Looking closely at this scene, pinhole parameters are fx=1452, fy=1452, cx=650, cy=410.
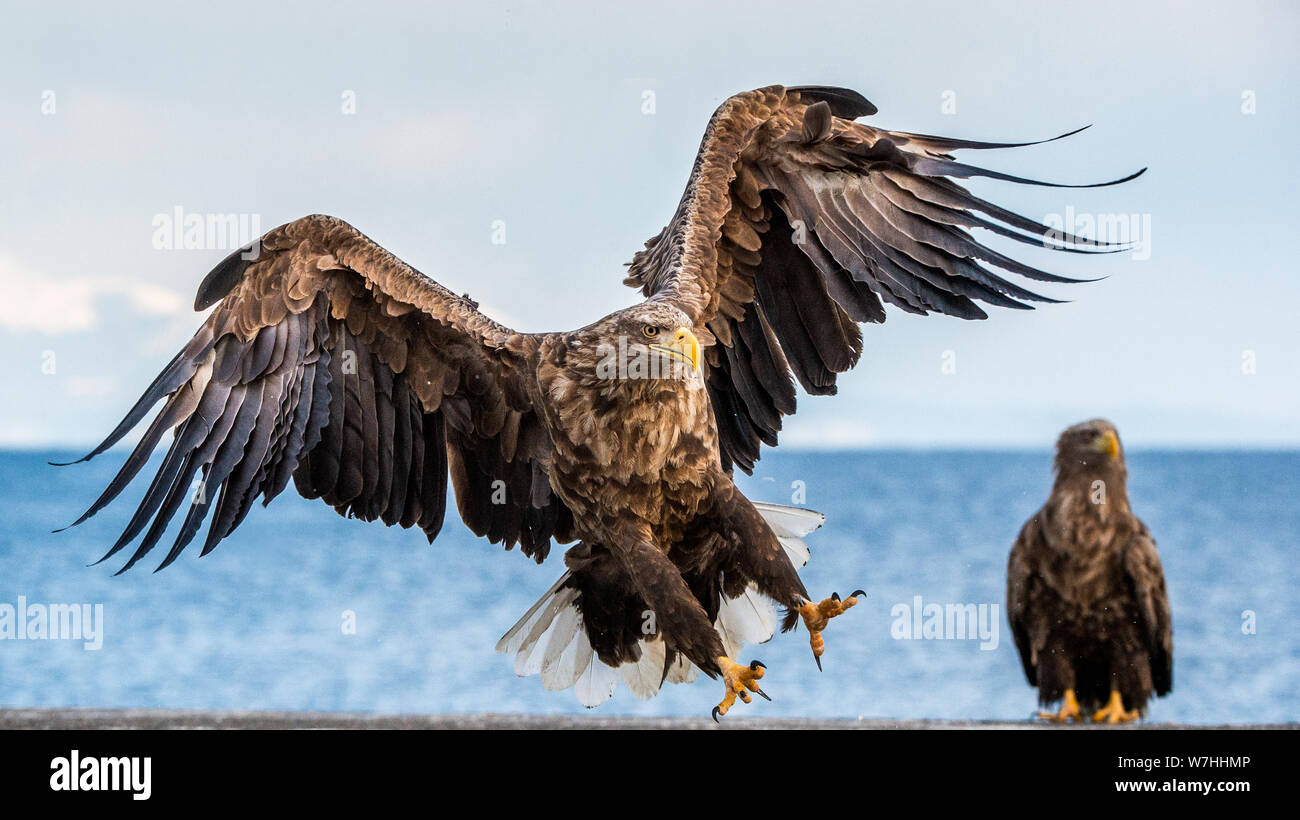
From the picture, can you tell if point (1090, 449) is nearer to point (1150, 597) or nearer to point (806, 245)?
point (1150, 597)

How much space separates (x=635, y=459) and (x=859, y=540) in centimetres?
3334

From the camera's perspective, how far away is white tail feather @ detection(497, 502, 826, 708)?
15.3ft

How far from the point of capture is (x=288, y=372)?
4406 millimetres

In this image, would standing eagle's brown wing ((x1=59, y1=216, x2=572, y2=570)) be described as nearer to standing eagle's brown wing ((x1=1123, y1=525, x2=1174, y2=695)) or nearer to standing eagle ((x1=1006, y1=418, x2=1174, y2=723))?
standing eagle ((x1=1006, y1=418, x2=1174, y2=723))

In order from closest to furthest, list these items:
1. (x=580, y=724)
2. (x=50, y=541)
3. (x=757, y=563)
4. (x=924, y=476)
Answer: (x=580, y=724), (x=757, y=563), (x=50, y=541), (x=924, y=476)

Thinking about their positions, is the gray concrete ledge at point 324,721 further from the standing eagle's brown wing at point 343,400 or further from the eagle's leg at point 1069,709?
the eagle's leg at point 1069,709

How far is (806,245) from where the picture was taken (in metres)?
4.40

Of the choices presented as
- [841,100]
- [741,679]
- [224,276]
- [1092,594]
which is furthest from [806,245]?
[1092,594]

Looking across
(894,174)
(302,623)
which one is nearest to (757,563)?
(894,174)

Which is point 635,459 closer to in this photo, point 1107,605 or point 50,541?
point 1107,605

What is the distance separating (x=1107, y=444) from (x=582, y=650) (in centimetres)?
249

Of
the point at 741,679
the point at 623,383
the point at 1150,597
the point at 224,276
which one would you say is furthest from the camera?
the point at 1150,597

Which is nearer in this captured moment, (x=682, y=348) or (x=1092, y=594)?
(x=682, y=348)

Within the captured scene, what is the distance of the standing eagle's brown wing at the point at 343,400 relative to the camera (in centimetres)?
430
